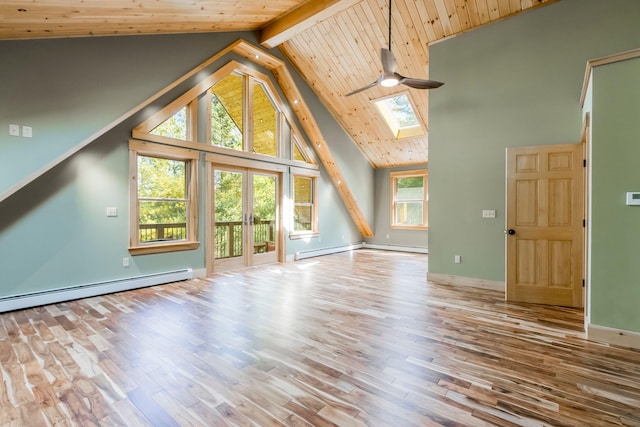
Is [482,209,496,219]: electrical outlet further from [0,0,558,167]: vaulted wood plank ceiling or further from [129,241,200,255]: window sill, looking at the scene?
[129,241,200,255]: window sill

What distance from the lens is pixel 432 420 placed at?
1.69m

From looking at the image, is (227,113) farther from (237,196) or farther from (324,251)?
(324,251)

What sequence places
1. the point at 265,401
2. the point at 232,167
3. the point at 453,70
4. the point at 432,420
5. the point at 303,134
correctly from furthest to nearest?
the point at 303,134 < the point at 232,167 < the point at 453,70 < the point at 265,401 < the point at 432,420

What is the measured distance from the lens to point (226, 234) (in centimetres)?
591

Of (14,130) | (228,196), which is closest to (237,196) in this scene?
(228,196)

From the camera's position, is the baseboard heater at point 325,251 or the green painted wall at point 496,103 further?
the baseboard heater at point 325,251

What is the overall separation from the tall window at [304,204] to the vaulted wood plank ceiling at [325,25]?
1.88m

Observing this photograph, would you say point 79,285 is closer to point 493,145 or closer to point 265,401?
point 265,401

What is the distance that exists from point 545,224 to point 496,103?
→ 190cm

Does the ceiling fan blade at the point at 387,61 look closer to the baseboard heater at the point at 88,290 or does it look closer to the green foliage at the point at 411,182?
the baseboard heater at the point at 88,290

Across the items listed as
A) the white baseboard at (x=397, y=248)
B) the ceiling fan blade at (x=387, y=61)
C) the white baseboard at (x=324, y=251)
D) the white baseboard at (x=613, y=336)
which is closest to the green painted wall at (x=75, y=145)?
the ceiling fan blade at (x=387, y=61)

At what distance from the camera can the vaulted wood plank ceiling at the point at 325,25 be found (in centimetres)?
320

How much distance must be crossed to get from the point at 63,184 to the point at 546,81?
260 inches

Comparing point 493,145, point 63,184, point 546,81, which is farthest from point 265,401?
point 546,81
